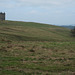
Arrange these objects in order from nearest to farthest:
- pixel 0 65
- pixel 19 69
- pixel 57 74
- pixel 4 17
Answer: pixel 57 74, pixel 19 69, pixel 0 65, pixel 4 17

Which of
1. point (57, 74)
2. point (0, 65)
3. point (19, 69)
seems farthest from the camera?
point (0, 65)

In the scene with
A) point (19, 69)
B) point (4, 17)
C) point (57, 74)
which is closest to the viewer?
point (57, 74)

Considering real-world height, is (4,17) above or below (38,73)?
above

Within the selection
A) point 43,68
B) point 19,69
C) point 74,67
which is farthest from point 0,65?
point 74,67

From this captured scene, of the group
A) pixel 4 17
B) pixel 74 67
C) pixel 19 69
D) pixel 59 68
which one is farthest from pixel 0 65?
pixel 4 17

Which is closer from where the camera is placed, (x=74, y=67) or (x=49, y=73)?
(x=49, y=73)

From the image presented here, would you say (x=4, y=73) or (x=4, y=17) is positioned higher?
(x=4, y=17)

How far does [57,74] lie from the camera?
10352mm

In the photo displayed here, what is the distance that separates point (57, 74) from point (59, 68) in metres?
1.58

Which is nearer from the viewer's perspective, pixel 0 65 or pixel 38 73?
pixel 38 73

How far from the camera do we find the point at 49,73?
415 inches

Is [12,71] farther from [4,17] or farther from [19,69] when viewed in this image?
[4,17]

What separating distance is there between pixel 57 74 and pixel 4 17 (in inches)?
3970

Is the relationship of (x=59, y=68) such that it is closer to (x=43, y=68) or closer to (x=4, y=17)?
(x=43, y=68)
